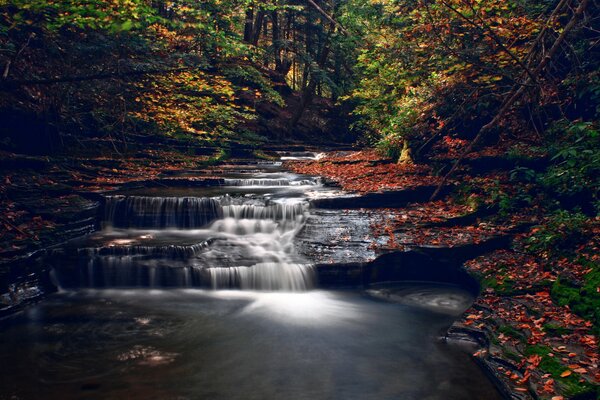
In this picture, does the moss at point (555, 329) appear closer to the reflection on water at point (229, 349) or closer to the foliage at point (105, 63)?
the reflection on water at point (229, 349)

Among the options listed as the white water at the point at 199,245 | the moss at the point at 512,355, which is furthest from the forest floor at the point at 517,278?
the white water at the point at 199,245

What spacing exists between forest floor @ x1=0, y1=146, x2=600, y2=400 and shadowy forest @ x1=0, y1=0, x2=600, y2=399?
0.12 ft

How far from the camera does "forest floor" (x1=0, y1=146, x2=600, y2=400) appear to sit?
550 centimetres

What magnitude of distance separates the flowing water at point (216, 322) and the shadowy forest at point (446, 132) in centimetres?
119

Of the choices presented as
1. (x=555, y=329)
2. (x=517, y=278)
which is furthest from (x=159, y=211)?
(x=555, y=329)

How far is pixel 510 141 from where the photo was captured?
482 inches

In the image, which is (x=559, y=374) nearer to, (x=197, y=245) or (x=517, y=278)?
(x=517, y=278)

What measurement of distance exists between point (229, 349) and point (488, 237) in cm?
653

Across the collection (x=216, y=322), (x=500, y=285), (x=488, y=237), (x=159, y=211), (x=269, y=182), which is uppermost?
(x=269, y=182)

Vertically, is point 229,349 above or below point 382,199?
below

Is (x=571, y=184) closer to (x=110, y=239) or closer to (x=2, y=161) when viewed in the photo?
(x=110, y=239)

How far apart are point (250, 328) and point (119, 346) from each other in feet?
7.80

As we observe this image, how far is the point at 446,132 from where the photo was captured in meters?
13.8

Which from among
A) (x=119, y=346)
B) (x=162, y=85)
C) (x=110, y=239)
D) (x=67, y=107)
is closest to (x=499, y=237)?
(x=119, y=346)
